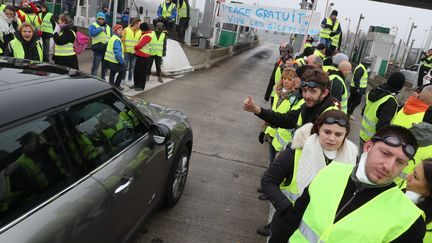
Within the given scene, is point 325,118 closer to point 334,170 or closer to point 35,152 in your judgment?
point 334,170

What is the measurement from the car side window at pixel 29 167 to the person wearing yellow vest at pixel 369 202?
4.53ft

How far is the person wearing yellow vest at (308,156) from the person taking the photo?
2.40 metres

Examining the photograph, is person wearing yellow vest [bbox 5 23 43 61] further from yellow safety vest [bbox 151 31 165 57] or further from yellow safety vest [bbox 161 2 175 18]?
yellow safety vest [bbox 161 2 175 18]

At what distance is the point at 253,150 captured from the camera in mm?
6719

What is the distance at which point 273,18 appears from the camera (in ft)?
47.5

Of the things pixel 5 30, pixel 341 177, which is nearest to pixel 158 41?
pixel 5 30

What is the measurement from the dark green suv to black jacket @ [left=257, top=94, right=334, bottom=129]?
0.98 m

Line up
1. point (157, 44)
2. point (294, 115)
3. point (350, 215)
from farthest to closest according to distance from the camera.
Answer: point (157, 44) < point (294, 115) < point (350, 215)

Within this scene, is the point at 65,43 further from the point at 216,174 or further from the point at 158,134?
the point at 158,134

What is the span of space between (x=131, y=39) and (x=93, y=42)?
988mm

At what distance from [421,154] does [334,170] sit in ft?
6.42

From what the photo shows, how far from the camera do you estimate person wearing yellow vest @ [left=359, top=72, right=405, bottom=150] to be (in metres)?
4.54

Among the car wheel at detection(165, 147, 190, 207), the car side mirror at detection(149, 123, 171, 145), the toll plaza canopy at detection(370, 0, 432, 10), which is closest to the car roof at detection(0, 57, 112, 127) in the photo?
the car side mirror at detection(149, 123, 171, 145)

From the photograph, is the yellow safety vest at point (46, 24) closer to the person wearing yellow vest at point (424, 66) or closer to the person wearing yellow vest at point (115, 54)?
the person wearing yellow vest at point (115, 54)
